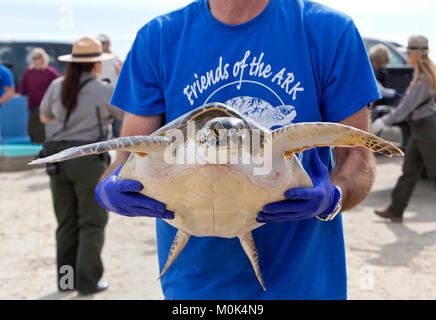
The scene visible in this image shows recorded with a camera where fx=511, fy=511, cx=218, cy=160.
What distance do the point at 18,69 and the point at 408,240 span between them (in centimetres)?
749

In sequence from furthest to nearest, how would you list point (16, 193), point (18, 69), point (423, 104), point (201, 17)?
point (18, 69) < point (16, 193) < point (423, 104) < point (201, 17)

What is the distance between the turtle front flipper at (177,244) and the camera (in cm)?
156

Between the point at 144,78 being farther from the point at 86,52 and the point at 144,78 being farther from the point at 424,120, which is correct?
the point at 424,120

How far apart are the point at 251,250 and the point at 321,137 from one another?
434 millimetres

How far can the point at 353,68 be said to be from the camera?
1521 mm

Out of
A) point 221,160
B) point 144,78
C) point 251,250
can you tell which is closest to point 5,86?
point 144,78

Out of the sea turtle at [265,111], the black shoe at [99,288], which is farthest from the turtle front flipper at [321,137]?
the black shoe at [99,288]

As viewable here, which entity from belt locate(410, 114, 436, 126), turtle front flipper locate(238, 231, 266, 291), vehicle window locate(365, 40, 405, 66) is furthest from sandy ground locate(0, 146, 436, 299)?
vehicle window locate(365, 40, 405, 66)

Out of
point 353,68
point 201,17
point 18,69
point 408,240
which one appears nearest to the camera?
point 353,68

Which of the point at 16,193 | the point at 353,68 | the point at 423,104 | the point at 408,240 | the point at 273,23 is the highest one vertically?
the point at 273,23

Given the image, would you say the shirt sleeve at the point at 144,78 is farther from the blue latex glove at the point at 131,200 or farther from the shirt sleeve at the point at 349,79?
the shirt sleeve at the point at 349,79
